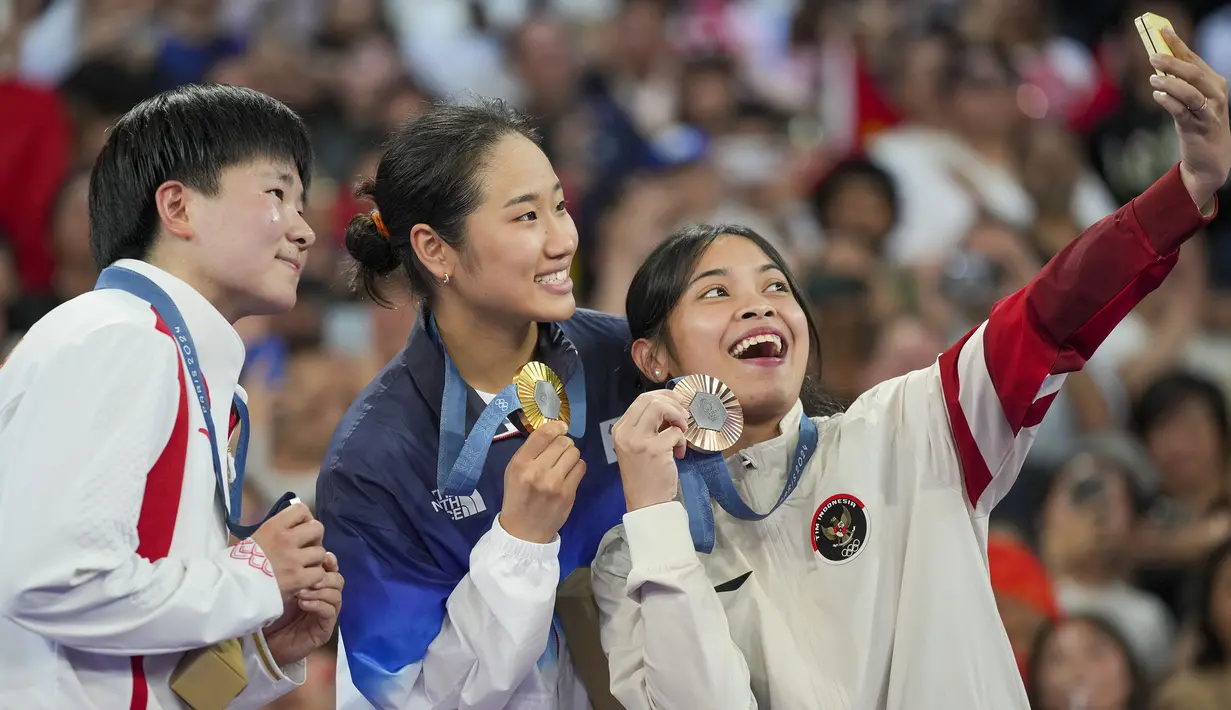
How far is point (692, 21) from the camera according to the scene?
23.7ft

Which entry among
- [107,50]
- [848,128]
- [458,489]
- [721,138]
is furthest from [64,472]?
[848,128]

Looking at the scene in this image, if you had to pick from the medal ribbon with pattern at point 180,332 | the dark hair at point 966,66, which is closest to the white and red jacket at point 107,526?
the medal ribbon with pattern at point 180,332

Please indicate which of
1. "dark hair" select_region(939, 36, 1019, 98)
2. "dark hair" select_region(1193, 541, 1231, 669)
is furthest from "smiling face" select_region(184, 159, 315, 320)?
"dark hair" select_region(939, 36, 1019, 98)

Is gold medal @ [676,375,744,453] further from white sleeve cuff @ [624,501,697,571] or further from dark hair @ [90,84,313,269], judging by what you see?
dark hair @ [90,84,313,269]

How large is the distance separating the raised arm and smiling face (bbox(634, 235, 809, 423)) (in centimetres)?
35

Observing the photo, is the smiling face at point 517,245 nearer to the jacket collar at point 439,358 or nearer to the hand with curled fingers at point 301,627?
the jacket collar at point 439,358

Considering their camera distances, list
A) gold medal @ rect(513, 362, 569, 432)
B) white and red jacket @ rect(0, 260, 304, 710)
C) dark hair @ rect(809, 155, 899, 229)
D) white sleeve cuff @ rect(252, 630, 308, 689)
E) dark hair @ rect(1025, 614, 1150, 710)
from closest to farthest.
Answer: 1. white and red jacket @ rect(0, 260, 304, 710)
2. white sleeve cuff @ rect(252, 630, 308, 689)
3. gold medal @ rect(513, 362, 569, 432)
4. dark hair @ rect(1025, 614, 1150, 710)
5. dark hair @ rect(809, 155, 899, 229)

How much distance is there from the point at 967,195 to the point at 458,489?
13.6 feet

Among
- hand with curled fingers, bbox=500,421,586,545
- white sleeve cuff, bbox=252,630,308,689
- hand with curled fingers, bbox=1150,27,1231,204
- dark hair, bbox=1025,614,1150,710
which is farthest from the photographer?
dark hair, bbox=1025,614,1150,710

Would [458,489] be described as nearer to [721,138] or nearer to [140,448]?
[140,448]

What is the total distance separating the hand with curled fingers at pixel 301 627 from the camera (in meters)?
2.32

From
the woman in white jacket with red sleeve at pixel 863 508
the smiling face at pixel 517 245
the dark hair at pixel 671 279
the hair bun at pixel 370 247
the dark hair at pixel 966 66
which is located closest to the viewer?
the woman in white jacket with red sleeve at pixel 863 508

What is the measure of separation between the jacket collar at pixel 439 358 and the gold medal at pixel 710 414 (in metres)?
0.37

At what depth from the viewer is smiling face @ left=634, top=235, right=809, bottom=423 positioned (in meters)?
2.59
